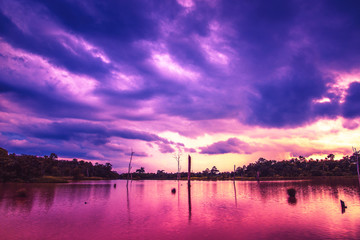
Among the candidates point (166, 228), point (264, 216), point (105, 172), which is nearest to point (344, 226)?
point (264, 216)

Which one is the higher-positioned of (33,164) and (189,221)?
(33,164)

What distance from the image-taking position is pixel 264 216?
21578mm

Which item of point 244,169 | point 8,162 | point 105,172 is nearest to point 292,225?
point 8,162

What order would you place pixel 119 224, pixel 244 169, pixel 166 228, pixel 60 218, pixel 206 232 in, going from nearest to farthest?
pixel 206 232 < pixel 166 228 < pixel 119 224 < pixel 60 218 < pixel 244 169

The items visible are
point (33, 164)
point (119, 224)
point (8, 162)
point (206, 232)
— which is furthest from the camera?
point (33, 164)

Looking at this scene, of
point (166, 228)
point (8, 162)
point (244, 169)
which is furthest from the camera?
point (244, 169)

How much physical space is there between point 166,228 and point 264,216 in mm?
10036

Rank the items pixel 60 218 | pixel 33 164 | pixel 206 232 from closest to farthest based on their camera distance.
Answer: pixel 206 232 → pixel 60 218 → pixel 33 164

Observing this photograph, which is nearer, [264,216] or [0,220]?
[0,220]

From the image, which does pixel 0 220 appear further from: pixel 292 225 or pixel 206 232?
pixel 292 225

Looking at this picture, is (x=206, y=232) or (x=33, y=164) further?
(x=33, y=164)

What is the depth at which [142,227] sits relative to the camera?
17.7 metres

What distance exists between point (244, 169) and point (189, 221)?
155 meters

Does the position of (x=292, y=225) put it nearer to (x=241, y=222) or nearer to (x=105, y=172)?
(x=241, y=222)
